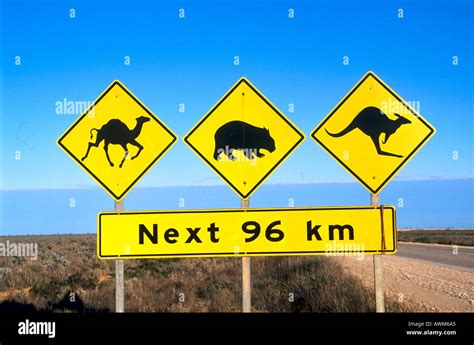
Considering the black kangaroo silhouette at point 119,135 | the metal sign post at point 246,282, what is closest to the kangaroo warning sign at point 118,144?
the black kangaroo silhouette at point 119,135

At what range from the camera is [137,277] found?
48.5 ft

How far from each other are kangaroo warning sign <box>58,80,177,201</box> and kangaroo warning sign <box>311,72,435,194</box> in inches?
80.0

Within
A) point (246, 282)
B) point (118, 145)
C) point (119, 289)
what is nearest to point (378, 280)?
point (246, 282)

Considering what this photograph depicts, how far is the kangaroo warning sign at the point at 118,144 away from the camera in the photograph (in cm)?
593

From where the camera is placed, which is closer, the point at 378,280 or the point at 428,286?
the point at 378,280

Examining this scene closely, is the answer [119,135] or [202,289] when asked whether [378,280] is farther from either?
[202,289]

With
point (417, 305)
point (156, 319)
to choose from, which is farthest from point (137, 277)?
point (156, 319)

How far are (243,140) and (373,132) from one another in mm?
1624

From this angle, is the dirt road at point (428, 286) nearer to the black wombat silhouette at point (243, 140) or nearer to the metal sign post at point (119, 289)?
the black wombat silhouette at point (243, 140)

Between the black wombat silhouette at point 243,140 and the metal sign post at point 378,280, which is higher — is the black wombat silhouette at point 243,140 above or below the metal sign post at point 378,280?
above

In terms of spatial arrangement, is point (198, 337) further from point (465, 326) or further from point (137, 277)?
point (137, 277)

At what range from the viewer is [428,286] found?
12.8 m

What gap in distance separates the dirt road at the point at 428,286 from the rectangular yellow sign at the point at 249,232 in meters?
3.58

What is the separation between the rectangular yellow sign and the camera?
5.71 meters
